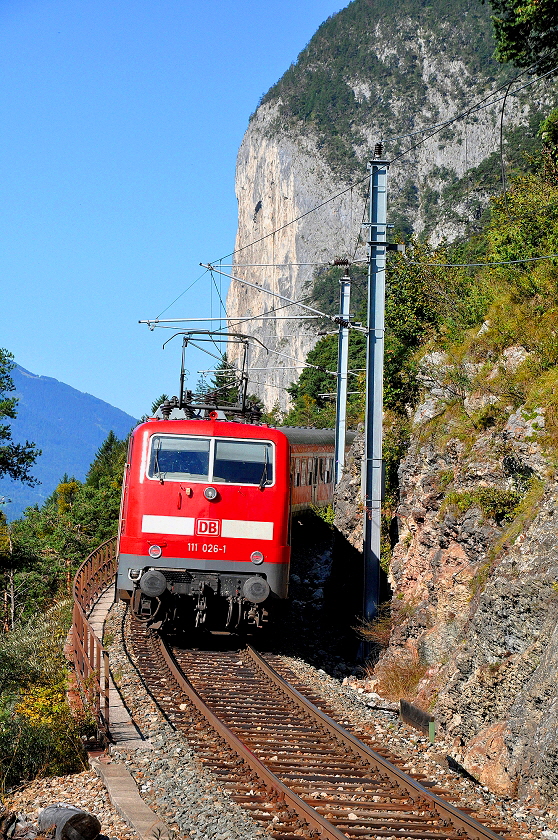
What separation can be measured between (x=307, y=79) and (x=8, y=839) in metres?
174

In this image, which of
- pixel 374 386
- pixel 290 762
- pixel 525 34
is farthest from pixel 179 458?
pixel 525 34

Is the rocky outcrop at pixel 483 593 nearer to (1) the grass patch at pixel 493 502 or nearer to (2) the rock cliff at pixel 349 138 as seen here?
(1) the grass patch at pixel 493 502

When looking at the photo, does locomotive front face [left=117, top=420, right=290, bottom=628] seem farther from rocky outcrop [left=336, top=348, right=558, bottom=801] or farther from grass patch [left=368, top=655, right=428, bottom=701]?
rocky outcrop [left=336, top=348, right=558, bottom=801]

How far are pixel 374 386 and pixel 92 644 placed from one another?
7943mm

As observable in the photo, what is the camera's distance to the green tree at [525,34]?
747 inches

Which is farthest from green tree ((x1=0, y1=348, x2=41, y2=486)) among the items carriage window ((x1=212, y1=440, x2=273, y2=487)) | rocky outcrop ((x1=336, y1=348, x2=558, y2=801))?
carriage window ((x1=212, y1=440, x2=273, y2=487))

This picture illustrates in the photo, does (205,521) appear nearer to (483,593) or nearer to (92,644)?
(92,644)

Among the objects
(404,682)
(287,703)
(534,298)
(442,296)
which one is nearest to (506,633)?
(287,703)

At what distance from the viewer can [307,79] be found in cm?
16825

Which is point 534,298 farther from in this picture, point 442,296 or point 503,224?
point 442,296

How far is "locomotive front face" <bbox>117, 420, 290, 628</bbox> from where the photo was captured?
13.3m

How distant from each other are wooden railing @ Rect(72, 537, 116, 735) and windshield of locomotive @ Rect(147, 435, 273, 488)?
95.2 inches

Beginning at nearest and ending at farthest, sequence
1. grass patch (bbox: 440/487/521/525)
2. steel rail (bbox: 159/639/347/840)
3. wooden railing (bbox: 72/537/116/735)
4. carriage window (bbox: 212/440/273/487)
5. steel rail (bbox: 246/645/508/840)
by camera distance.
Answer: steel rail (bbox: 159/639/347/840) → steel rail (bbox: 246/645/508/840) → wooden railing (bbox: 72/537/116/735) → grass patch (bbox: 440/487/521/525) → carriage window (bbox: 212/440/273/487)

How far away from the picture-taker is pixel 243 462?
45.4ft
